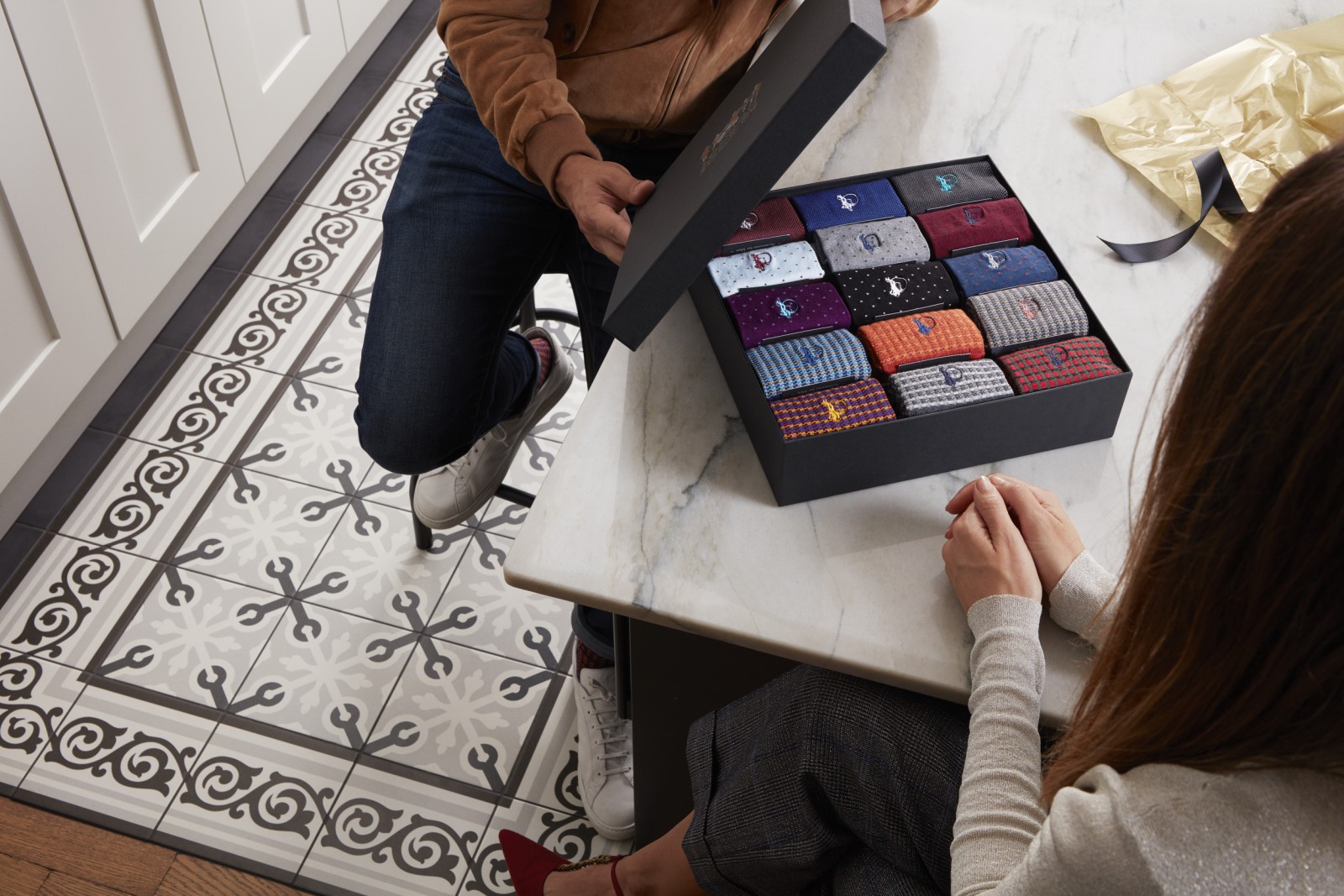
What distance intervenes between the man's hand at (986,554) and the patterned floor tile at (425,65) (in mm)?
1991

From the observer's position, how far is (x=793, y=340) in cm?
93

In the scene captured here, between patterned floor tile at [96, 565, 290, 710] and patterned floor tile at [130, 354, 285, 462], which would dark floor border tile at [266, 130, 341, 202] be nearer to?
patterned floor tile at [130, 354, 285, 462]

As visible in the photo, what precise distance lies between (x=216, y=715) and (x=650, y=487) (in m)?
0.97

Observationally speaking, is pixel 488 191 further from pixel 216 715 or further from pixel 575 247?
pixel 216 715

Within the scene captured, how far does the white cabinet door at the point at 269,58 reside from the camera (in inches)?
77.4

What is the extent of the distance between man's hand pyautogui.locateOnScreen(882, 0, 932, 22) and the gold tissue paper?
235 millimetres

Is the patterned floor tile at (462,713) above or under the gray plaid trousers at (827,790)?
under

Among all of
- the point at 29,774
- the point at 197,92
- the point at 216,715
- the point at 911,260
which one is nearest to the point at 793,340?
the point at 911,260

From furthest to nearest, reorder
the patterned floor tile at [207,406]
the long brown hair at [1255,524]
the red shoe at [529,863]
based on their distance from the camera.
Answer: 1. the patterned floor tile at [207,406]
2. the red shoe at [529,863]
3. the long brown hair at [1255,524]

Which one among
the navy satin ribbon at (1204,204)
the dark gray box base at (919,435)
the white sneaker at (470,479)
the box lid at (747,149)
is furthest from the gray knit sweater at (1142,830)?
the white sneaker at (470,479)

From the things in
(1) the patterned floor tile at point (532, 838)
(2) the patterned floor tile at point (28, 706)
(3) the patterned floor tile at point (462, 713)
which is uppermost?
(2) the patterned floor tile at point (28, 706)

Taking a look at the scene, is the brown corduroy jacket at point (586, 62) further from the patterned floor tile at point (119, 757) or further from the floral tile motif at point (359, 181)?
the floral tile motif at point (359, 181)

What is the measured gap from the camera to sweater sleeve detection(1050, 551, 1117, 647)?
31.7 inches

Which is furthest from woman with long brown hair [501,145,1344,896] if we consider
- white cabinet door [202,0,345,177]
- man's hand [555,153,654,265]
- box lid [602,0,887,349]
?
white cabinet door [202,0,345,177]
